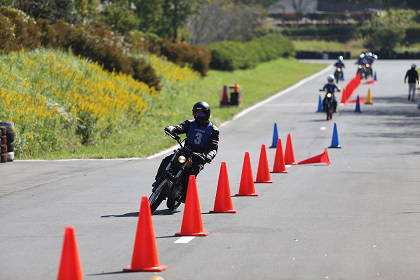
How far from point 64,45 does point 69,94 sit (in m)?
7.13

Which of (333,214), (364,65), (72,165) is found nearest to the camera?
(333,214)

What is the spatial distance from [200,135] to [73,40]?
878 inches

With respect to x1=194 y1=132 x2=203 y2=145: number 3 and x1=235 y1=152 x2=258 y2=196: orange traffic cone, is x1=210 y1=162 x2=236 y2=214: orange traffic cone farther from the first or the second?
x1=235 y1=152 x2=258 y2=196: orange traffic cone

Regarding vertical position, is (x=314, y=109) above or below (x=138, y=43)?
below

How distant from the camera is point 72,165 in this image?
2244 centimetres

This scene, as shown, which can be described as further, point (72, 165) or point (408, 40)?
point (408, 40)

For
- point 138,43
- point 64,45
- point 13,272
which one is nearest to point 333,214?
point 13,272

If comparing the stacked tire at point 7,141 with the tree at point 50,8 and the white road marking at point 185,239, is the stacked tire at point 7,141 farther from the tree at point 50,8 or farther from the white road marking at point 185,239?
the tree at point 50,8

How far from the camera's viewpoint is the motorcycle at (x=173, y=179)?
14.0 metres

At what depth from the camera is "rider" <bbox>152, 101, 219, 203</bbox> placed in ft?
47.1

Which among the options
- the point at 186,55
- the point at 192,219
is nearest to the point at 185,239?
the point at 192,219

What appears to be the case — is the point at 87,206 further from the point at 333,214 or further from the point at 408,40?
the point at 408,40

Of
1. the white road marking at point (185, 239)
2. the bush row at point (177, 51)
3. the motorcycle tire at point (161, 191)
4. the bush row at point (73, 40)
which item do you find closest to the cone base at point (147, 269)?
the white road marking at point (185, 239)

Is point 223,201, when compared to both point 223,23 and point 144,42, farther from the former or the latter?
point 223,23
